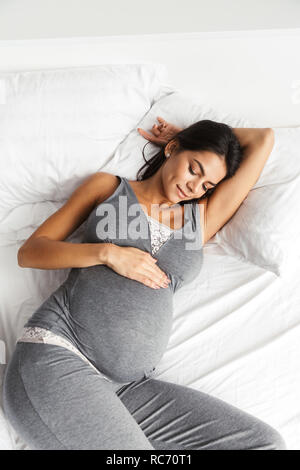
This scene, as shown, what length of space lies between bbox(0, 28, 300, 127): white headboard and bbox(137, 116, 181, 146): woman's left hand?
20cm

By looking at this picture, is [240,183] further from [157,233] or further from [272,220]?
[157,233]

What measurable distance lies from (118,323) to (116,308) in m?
0.04

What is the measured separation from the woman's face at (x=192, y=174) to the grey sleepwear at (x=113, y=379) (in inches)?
4.9

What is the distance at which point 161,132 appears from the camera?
5.08 feet

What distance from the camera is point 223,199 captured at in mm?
1430

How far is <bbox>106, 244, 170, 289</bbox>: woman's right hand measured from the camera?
1.21m

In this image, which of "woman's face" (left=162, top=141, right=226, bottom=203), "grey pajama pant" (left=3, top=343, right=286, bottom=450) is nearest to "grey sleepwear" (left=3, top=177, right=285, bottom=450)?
"grey pajama pant" (left=3, top=343, right=286, bottom=450)

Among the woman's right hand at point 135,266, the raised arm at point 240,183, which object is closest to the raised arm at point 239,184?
the raised arm at point 240,183

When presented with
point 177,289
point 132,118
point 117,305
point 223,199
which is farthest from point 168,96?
point 117,305

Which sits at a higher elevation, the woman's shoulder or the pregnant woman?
the woman's shoulder

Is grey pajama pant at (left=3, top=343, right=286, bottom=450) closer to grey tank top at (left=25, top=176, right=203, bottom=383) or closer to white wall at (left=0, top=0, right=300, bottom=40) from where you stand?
grey tank top at (left=25, top=176, right=203, bottom=383)

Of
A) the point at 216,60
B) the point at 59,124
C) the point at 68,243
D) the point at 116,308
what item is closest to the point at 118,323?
the point at 116,308

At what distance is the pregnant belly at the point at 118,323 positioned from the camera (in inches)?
45.7

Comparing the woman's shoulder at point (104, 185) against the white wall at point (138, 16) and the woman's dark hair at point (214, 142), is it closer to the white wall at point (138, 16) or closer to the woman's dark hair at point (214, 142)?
the woman's dark hair at point (214, 142)
